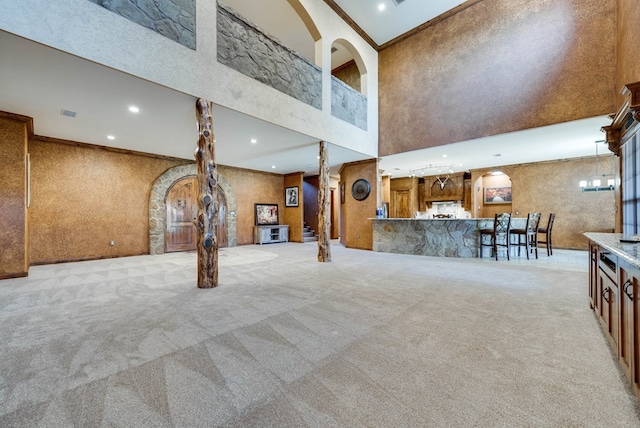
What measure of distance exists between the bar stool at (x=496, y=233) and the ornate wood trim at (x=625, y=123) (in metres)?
2.01

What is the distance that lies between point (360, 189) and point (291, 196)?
3381 millimetres

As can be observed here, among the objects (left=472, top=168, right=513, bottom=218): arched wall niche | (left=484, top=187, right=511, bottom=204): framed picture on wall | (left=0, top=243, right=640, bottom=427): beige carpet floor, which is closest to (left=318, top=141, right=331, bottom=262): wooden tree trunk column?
(left=0, top=243, right=640, bottom=427): beige carpet floor

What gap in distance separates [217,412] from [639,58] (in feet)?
19.3

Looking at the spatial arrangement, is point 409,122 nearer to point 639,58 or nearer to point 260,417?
point 639,58

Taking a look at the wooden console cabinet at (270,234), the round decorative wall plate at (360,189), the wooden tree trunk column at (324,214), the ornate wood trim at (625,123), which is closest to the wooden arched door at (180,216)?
the wooden console cabinet at (270,234)

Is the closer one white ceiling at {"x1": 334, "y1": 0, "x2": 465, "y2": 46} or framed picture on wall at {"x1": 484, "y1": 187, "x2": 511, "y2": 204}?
white ceiling at {"x1": 334, "y1": 0, "x2": 465, "y2": 46}

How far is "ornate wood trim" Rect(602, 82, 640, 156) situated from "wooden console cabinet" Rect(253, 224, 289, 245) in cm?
868

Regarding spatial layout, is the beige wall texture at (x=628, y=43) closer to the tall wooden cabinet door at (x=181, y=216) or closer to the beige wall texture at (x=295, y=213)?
the beige wall texture at (x=295, y=213)

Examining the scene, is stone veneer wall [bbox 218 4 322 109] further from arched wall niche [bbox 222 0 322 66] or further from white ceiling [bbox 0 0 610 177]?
white ceiling [bbox 0 0 610 177]

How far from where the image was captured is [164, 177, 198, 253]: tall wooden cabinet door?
7355 mm

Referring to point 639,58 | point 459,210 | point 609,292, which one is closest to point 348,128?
point 639,58

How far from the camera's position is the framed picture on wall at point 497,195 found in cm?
967

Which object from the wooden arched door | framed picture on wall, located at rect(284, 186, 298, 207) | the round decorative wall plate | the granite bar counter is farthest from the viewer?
framed picture on wall, located at rect(284, 186, 298, 207)

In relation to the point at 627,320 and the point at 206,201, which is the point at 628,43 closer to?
the point at 627,320
